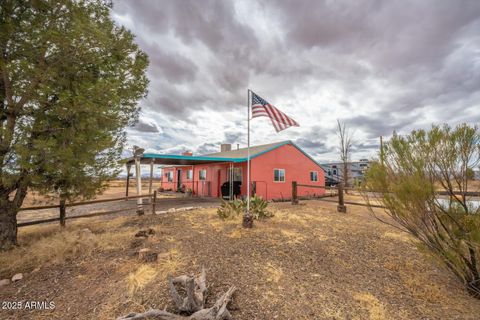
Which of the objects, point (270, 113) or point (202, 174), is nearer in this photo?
point (270, 113)

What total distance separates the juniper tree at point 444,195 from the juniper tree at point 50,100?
239 inches

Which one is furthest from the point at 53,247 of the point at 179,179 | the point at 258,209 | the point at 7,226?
the point at 179,179

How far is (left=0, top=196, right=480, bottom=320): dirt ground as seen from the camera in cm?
286

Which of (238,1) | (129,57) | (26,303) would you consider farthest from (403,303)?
(238,1)

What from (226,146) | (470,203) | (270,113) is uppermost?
(226,146)

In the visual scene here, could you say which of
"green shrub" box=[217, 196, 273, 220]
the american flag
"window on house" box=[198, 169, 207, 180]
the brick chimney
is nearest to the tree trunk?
"green shrub" box=[217, 196, 273, 220]

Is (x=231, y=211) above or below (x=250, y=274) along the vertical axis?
above

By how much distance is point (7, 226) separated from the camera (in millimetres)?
4668

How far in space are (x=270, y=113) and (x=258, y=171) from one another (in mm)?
7702

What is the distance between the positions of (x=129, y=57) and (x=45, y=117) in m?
2.72

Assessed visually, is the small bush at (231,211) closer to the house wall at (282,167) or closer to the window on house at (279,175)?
the house wall at (282,167)

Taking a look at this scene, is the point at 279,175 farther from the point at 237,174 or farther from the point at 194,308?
the point at 194,308

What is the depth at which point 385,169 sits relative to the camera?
3.76 metres

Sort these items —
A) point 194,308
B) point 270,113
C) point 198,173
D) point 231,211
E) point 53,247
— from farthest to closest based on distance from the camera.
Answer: point 198,173, point 231,211, point 270,113, point 53,247, point 194,308
